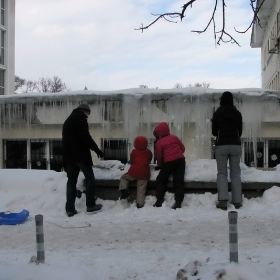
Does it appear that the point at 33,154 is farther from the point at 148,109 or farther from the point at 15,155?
the point at 148,109

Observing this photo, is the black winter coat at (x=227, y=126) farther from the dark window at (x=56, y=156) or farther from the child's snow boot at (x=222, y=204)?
the dark window at (x=56, y=156)

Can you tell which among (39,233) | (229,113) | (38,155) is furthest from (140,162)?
(38,155)

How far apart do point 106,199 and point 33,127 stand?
570cm

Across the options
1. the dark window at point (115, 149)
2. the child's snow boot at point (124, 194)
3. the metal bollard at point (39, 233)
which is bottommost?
the child's snow boot at point (124, 194)

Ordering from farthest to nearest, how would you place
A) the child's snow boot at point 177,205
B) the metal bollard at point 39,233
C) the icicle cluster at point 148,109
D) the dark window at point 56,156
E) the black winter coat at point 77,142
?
the dark window at point 56,156
the icicle cluster at point 148,109
the child's snow boot at point 177,205
the black winter coat at point 77,142
the metal bollard at point 39,233

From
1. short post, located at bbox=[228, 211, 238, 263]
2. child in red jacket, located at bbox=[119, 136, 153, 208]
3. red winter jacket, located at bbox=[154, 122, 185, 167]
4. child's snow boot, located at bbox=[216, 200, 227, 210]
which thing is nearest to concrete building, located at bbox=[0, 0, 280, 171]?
red winter jacket, located at bbox=[154, 122, 185, 167]

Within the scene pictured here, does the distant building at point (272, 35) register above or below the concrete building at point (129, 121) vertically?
above

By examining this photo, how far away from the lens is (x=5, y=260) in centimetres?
448

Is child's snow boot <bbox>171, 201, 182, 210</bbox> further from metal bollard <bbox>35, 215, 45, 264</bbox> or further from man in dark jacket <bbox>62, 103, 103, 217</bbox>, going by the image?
metal bollard <bbox>35, 215, 45, 264</bbox>

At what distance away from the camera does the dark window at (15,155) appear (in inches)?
503

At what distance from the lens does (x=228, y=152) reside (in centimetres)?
661

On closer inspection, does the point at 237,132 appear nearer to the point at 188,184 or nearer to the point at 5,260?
the point at 188,184

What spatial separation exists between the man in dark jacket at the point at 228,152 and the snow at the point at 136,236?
0.29 meters

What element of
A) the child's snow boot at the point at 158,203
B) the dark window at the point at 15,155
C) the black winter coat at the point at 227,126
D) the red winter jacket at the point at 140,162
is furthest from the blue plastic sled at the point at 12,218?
the dark window at the point at 15,155
